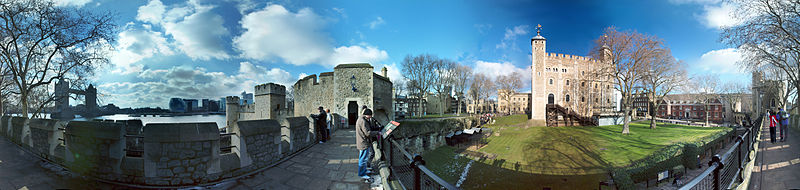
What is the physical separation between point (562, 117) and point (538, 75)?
510cm

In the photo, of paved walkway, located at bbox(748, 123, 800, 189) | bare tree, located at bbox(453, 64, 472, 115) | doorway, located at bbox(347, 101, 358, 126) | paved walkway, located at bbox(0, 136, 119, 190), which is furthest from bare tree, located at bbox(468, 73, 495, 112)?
paved walkway, located at bbox(0, 136, 119, 190)

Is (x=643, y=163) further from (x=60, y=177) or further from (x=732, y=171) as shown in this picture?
(x=60, y=177)

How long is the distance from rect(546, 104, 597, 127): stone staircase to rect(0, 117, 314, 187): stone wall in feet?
87.4

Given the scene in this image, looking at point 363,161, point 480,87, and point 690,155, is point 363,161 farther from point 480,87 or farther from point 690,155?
point 480,87

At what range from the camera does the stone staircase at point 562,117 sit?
23594mm

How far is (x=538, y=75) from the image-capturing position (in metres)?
26.9

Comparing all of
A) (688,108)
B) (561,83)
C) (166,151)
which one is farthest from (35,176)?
(688,108)

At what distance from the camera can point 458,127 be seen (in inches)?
880

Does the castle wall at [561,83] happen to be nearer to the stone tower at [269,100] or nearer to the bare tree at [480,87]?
the bare tree at [480,87]

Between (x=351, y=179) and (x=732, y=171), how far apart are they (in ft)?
21.9

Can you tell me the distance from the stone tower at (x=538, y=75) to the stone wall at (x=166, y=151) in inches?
1071

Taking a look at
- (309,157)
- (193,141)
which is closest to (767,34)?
(309,157)

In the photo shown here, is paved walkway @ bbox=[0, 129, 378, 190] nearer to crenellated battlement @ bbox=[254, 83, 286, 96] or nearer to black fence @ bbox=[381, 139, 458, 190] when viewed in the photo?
black fence @ bbox=[381, 139, 458, 190]

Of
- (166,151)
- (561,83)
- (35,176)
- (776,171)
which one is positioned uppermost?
(561,83)
